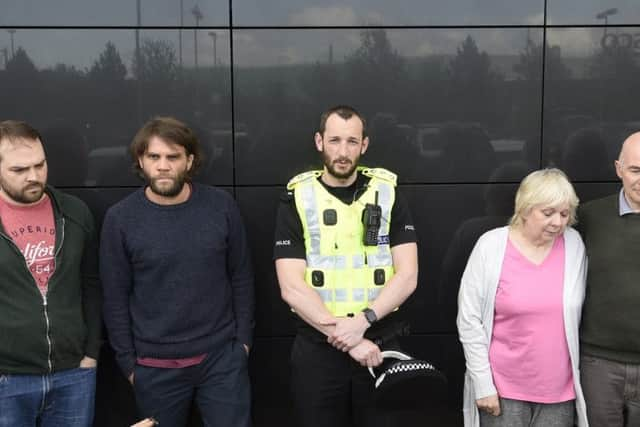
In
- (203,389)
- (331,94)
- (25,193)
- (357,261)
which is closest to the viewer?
(25,193)

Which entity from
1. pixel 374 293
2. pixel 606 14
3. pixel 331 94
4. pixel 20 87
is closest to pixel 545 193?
pixel 374 293

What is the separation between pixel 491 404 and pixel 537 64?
2.10 m

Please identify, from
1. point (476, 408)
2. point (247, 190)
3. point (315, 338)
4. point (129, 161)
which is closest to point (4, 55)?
point (129, 161)

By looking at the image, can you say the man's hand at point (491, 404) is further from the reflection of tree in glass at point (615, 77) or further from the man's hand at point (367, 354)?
the reflection of tree in glass at point (615, 77)

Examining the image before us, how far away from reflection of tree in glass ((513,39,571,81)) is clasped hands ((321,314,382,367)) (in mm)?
1959

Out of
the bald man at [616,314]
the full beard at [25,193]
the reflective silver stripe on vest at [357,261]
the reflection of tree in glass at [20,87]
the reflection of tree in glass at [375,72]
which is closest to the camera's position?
the full beard at [25,193]

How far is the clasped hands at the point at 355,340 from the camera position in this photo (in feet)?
10.1

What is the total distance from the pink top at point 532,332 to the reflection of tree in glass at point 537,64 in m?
1.39

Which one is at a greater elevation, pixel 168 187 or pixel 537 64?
pixel 537 64

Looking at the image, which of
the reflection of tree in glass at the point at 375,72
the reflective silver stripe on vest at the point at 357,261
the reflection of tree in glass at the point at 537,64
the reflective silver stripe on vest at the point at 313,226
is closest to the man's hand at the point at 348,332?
the reflective silver stripe on vest at the point at 357,261

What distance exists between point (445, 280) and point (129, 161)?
81.4 inches

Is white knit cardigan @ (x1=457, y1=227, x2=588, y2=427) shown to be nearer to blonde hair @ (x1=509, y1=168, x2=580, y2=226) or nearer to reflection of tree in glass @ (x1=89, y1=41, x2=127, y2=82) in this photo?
blonde hair @ (x1=509, y1=168, x2=580, y2=226)

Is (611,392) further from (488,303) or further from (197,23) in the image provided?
(197,23)

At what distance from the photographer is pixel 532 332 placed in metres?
3.06
